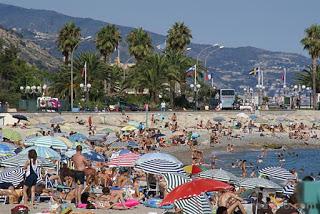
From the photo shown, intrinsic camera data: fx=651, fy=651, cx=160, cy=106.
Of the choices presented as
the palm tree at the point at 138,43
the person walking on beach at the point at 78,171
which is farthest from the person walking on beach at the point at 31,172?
the palm tree at the point at 138,43

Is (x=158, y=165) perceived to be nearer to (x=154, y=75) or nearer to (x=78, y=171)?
(x=78, y=171)

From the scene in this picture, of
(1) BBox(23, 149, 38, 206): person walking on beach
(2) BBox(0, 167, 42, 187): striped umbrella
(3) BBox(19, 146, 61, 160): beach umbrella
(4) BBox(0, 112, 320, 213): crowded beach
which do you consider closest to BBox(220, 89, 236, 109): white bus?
(4) BBox(0, 112, 320, 213): crowded beach

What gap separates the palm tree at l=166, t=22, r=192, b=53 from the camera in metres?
78.0

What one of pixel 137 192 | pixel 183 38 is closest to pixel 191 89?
pixel 183 38

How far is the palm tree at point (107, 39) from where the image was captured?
7694 cm

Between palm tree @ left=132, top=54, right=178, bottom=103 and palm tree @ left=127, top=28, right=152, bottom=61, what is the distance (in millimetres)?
12944

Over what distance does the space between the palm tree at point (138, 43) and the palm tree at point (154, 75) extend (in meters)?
12.9

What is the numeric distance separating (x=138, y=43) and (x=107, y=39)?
4.19 metres

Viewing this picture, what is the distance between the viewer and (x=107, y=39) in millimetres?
77125

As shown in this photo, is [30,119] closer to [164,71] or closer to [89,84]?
[89,84]

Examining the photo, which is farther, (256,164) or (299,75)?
(299,75)

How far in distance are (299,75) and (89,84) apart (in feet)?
123

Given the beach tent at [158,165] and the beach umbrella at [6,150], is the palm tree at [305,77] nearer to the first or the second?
the beach umbrella at [6,150]

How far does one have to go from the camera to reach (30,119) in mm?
48938
